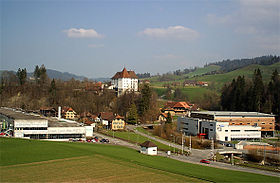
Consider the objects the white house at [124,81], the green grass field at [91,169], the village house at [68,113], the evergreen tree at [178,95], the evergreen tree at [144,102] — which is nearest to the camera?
the green grass field at [91,169]

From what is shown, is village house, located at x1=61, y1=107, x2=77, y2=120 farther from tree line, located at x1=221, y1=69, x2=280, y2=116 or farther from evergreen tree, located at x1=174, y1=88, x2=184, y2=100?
evergreen tree, located at x1=174, y1=88, x2=184, y2=100

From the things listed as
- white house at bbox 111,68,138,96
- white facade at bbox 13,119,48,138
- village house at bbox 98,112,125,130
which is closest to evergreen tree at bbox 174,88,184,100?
white house at bbox 111,68,138,96

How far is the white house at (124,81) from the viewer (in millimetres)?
105988

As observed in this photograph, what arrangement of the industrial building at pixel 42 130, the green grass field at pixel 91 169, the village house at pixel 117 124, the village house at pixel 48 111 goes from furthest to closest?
the village house at pixel 48 111, the village house at pixel 117 124, the industrial building at pixel 42 130, the green grass field at pixel 91 169

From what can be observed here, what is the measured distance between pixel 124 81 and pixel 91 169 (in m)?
80.1

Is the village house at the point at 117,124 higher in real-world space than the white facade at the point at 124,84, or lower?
lower

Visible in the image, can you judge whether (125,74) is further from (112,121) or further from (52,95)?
(112,121)

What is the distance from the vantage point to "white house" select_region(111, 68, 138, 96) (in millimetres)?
105988

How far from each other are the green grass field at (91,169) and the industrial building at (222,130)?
2760cm

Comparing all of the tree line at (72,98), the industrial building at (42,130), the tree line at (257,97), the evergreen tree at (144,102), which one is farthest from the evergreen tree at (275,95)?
the industrial building at (42,130)

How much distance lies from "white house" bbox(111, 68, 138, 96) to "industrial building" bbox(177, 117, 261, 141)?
42739mm

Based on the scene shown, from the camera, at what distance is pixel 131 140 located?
2174 inches

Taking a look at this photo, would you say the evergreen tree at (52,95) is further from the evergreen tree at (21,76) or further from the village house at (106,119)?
the village house at (106,119)

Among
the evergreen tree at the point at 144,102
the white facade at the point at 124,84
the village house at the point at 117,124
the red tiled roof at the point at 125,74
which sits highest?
the red tiled roof at the point at 125,74
